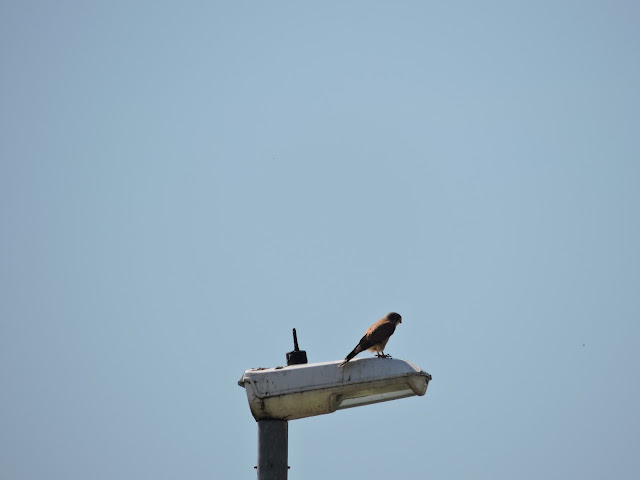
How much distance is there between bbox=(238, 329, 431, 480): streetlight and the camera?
3643mm

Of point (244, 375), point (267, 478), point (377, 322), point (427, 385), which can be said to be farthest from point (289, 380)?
point (377, 322)

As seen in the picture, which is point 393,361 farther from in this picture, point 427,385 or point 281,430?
point 281,430

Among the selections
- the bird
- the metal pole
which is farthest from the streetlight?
the bird

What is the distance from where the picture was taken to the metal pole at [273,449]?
352 centimetres

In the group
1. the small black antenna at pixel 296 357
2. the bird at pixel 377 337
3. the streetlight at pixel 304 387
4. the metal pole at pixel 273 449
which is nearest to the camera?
the metal pole at pixel 273 449

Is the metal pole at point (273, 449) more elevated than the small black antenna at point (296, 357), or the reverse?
the small black antenna at point (296, 357)

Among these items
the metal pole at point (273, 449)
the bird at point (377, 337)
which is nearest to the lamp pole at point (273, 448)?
the metal pole at point (273, 449)

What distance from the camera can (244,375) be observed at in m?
3.70

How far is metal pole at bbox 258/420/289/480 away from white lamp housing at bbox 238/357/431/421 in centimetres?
4

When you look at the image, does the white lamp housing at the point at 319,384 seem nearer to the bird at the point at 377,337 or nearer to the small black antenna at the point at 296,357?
the small black antenna at the point at 296,357

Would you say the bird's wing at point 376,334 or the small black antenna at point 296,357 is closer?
the small black antenna at point 296,357

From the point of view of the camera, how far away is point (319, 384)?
365 cm

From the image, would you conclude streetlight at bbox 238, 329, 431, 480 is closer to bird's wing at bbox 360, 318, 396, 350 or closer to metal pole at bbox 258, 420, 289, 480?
metal pole at bbox 258, 420, 289, 480

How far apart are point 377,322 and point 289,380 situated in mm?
4480
